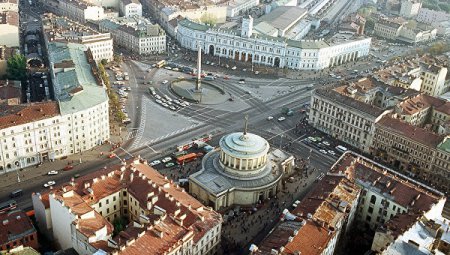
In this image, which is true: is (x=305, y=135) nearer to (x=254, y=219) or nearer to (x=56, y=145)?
(x=254, y=219)

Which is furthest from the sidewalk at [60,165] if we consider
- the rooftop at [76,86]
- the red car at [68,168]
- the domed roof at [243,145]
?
the domed roof at [243,145]

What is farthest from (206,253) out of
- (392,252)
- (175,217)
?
(392,252)

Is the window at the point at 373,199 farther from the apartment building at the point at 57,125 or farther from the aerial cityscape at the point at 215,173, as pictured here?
the apartment building at the point at 57,125

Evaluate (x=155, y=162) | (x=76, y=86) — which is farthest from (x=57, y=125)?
(x=155, y=162)

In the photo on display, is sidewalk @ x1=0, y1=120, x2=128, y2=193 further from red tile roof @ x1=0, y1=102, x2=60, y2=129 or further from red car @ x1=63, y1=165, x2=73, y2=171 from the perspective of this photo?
red tile roof @ x1=0, y1=102, x2=60, y2=129

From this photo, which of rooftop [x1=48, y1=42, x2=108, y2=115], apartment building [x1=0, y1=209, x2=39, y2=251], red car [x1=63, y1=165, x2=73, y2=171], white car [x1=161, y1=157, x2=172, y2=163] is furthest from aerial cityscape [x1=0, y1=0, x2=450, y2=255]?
white car [x1=161, y1=157, x2=172, y2=163]

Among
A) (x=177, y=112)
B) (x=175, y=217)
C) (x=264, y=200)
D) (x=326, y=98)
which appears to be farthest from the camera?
(x=177, y=112)
